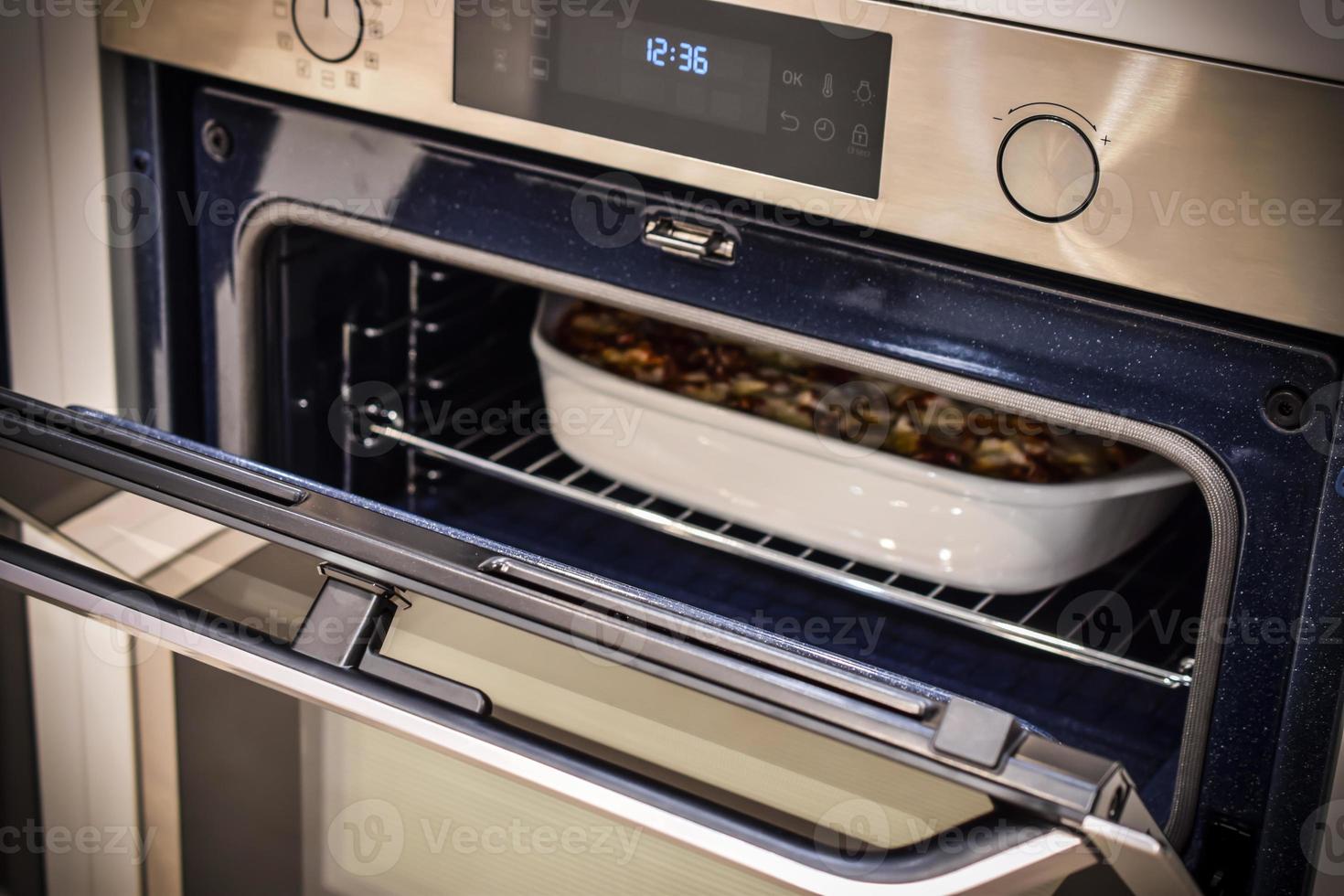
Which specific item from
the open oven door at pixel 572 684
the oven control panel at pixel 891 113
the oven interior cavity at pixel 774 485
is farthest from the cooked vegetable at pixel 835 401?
the open oven door at pixel 572 684

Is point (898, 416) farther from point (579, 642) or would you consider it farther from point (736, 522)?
point (579, 642)

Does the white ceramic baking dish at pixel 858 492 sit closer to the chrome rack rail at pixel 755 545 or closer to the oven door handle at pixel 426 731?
the chrome rack rail at pixel 755 545

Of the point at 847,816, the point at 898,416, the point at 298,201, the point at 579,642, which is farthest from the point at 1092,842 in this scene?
the point at 298,201

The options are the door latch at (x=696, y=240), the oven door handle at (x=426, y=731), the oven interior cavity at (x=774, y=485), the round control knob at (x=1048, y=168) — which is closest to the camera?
the oven door handle at (x=426, y=731)

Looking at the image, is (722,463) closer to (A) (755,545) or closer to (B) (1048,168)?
(A) (755,545)

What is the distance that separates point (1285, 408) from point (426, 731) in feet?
1.42

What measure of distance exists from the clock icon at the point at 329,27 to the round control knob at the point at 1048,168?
1.29 feet

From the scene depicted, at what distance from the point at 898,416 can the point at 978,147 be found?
0.34 meters

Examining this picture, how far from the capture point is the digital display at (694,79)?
694mm

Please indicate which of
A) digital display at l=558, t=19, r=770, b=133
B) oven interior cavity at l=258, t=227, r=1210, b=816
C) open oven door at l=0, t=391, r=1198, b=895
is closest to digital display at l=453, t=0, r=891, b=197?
digital display at l=558, t=19, r=770, b=133

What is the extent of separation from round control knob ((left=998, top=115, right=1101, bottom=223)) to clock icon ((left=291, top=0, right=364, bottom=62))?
0.39 metres

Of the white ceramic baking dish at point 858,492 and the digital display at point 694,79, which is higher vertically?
the digital display at point 694,79

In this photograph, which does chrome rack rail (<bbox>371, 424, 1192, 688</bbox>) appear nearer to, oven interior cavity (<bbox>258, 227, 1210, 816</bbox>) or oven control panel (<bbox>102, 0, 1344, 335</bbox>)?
oven interior cavity (<bbox>258, 227, 1210, 816</bbox>)

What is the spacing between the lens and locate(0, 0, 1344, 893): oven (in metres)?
0.58
